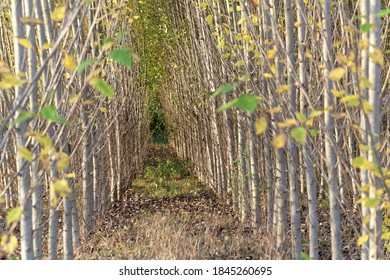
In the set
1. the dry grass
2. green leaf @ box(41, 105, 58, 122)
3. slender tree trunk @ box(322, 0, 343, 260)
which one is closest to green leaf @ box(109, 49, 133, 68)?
green leaf @ box(41, 105, 58, 122)

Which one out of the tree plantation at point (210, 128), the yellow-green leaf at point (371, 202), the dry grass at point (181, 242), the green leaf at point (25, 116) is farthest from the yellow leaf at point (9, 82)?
the dry grass at point (181, 242)

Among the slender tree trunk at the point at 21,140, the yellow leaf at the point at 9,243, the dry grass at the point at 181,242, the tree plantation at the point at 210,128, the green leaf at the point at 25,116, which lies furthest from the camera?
the dry grass at the point at 181,242

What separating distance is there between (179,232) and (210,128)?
5880mm

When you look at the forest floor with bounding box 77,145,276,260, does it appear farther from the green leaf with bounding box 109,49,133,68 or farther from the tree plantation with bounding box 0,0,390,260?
the green leaf with bounding box 109,49,133,68

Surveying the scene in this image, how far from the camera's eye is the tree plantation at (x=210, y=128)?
2666mm

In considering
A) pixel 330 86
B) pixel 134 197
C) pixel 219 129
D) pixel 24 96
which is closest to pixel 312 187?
pixel 330 86

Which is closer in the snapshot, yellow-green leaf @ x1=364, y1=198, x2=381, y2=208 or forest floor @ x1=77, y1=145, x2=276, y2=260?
yellow-green leaf @ x1=364, y1=198, x2=381, y2=208

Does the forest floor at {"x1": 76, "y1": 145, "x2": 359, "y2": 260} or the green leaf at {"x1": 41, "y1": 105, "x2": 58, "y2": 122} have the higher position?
the green leaf at {"x1": 41, "y1": 105, "x2": 58, "y2": 122}

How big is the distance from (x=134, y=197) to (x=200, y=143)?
3.32 m

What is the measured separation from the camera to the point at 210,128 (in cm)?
1267

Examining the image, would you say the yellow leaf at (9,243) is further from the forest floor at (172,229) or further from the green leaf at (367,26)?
the forest floor at (172,229)

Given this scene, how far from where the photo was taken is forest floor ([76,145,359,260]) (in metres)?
6.59

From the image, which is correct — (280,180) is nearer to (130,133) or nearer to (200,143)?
(130,133)

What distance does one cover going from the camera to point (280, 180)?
6.01 meters
